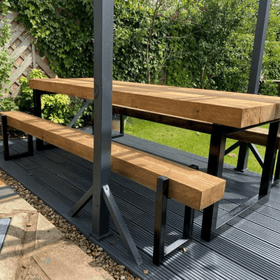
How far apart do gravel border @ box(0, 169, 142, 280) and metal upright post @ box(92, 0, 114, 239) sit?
0.31 feet

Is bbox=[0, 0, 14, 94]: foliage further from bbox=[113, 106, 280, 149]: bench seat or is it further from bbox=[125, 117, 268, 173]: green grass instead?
bbox=[125, 117, 268, 173]: green grass

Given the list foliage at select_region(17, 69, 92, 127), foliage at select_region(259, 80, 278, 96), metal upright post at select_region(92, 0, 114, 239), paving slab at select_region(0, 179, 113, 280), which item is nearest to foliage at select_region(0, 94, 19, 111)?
foliage at select_region(17, 69, 92, 127)

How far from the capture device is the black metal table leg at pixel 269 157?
2.21m

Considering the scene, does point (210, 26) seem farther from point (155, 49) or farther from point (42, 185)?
point (42, 185)

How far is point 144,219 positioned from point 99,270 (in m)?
0.58

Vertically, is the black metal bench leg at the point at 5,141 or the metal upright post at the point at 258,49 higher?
the metal upright post at the point at 258,49

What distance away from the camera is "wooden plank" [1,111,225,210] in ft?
4.59

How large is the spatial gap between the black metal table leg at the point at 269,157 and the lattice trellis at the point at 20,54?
10.8 feet

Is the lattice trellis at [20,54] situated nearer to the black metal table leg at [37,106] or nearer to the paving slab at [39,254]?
the black metal table leg at [37,106]

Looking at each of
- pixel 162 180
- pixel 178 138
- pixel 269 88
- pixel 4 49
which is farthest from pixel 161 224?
pixel 269 88

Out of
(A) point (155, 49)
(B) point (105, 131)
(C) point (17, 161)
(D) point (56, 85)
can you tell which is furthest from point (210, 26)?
(B) point (105, 131)

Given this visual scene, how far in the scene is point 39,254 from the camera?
1576mm

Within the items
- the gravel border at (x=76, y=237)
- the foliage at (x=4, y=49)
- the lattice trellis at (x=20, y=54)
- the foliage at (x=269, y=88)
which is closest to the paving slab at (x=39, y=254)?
the gravel border at (x=76, y=237)

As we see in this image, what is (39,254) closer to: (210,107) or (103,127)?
(103,127)
